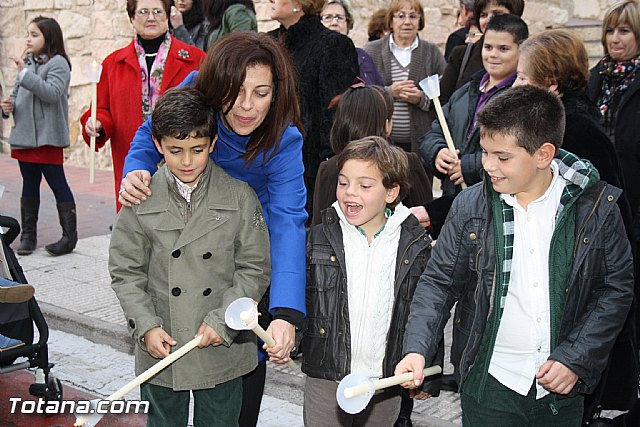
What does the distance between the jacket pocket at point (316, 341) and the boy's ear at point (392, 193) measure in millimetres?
492

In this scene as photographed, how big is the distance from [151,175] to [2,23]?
34.2ft

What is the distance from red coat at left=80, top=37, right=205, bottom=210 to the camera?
4.59 m

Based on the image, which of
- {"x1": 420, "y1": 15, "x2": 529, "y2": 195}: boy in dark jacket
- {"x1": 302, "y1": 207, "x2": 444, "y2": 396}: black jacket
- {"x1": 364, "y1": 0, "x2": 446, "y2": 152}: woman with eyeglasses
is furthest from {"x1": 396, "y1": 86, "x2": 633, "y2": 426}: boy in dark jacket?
{"x1": 364, "y1": 0, "x2": 446, "y2": 152}: woman with eyeglasses

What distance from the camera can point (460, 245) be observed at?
8.39 feet

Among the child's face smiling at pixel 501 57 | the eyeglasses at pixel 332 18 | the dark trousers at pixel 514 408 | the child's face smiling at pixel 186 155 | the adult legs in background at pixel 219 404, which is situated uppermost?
the eyeglasses at pixel 332 18

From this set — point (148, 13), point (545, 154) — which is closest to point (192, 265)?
point (545, 154)

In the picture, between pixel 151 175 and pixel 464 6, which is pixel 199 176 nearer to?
pixel 151 175

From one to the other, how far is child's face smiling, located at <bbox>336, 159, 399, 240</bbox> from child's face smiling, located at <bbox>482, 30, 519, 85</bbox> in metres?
1.26

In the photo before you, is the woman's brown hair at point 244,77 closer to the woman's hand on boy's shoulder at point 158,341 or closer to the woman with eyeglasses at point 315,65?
the woman's hand on boy's shoulder at point 158,341

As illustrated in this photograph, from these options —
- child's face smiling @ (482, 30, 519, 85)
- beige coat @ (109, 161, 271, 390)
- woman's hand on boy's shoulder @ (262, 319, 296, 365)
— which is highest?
child's face smiling @ (482, 30, 519, 85)

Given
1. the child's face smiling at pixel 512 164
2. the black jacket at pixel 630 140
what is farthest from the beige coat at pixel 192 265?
the black jacket at pixel 630 140

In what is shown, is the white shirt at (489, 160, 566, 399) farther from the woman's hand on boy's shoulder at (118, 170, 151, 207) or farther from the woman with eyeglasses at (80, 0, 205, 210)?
the woman with eyeglasses at (80, 0, 205, 210)

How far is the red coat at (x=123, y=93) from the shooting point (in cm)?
459

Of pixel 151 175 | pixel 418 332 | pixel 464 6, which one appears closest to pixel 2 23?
pixel 464 6
